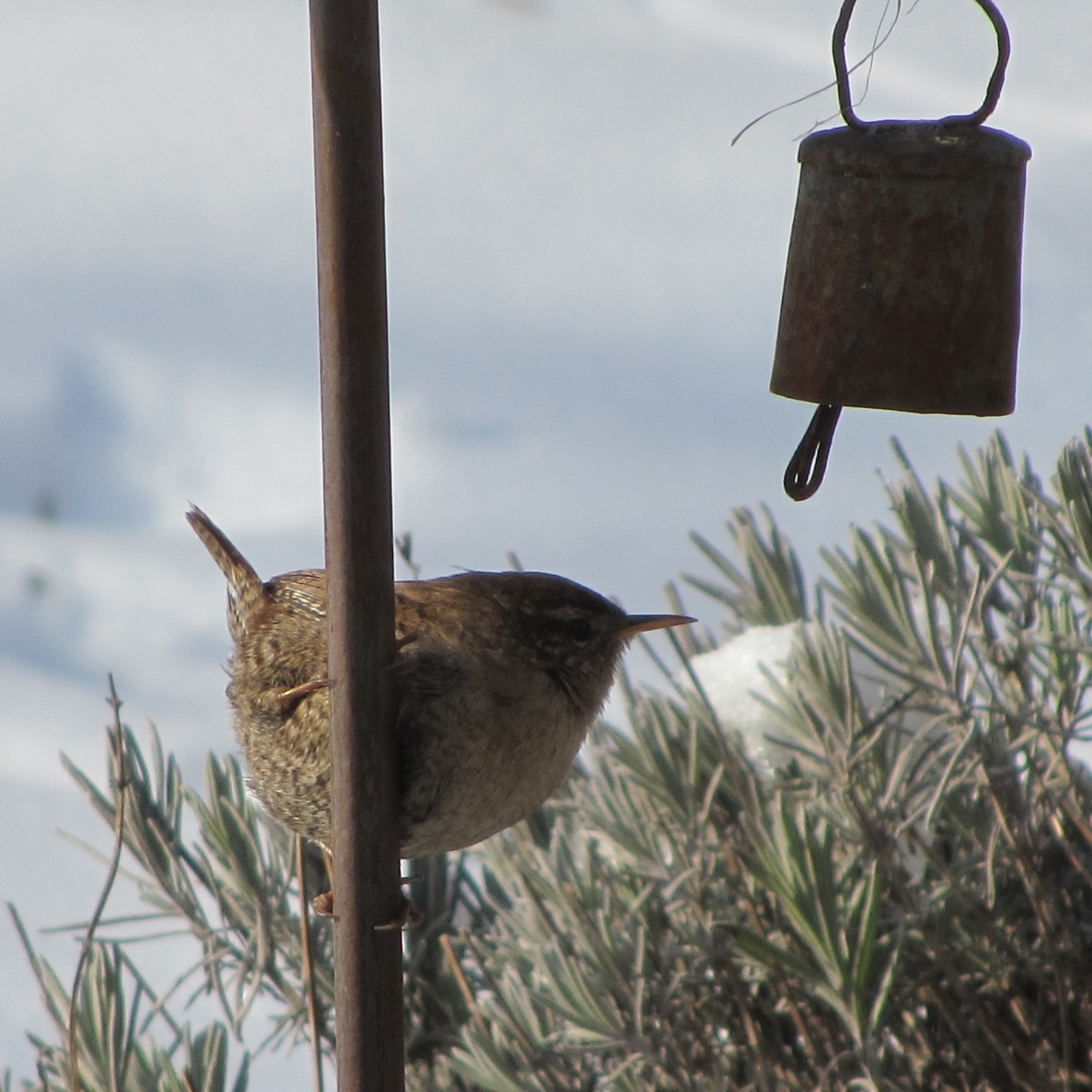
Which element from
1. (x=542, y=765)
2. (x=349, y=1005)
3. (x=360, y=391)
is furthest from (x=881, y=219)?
(x=349, y=1005)

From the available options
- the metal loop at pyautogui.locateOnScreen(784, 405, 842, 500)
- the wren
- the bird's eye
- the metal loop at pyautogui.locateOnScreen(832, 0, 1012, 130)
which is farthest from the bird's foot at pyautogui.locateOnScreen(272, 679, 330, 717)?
the metal loop at pyautogui.locateOnScreen(832, 0, 1012, 130)

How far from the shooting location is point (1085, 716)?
195 centimetres

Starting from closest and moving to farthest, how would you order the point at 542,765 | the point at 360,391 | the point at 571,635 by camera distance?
1. the point at 360,391
2. the point at 542,765
3. the point at 571,635

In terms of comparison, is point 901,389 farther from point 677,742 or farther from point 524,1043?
point 524,1043

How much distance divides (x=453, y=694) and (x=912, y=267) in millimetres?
609

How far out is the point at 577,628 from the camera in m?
1.76

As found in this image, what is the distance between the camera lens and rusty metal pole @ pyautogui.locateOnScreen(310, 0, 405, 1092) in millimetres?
1174

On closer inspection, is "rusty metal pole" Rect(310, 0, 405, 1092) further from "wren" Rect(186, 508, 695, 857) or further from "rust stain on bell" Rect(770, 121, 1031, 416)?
"rust stain on bell" Rect(770, 121, 1031, 416)

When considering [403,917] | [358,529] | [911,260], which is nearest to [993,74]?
[911,260]

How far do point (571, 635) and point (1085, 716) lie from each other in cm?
71

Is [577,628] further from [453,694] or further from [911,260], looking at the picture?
[911,260]

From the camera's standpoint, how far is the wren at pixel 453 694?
1.48m

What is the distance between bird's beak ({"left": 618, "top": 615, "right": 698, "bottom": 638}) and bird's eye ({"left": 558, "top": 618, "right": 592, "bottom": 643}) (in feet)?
0.14

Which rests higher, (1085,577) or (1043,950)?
(1085,577)
